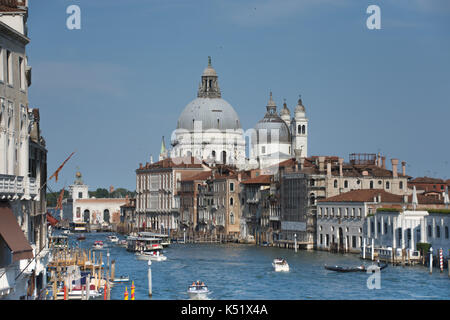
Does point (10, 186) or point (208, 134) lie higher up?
point (208, 134)

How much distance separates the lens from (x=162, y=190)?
388 feet

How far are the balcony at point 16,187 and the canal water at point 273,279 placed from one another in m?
18.0

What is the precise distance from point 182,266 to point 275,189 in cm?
2891

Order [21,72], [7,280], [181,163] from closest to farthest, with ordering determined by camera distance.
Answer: [7,280] → [21,72] → [181,163]

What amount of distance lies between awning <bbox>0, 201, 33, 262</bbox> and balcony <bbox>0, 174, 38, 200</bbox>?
0.69 ft

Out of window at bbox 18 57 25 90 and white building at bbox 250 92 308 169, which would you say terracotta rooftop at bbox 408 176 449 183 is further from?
window at bbox 18 57 25 90

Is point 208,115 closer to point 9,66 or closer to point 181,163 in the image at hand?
point 181,163

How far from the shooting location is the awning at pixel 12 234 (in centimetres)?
1559

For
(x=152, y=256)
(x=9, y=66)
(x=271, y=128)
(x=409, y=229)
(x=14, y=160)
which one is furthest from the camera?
(x=271, y=128)

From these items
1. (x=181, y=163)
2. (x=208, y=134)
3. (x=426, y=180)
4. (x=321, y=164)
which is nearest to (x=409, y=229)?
(x=321, y=164)

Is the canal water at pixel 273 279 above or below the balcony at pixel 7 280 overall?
below

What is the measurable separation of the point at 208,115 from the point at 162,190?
14.3 metres

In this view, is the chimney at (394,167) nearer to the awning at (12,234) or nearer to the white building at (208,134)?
the white building at (208,134)

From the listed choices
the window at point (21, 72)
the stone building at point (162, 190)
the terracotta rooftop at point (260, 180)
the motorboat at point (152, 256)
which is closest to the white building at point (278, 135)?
the stone building at point (162, 190)
